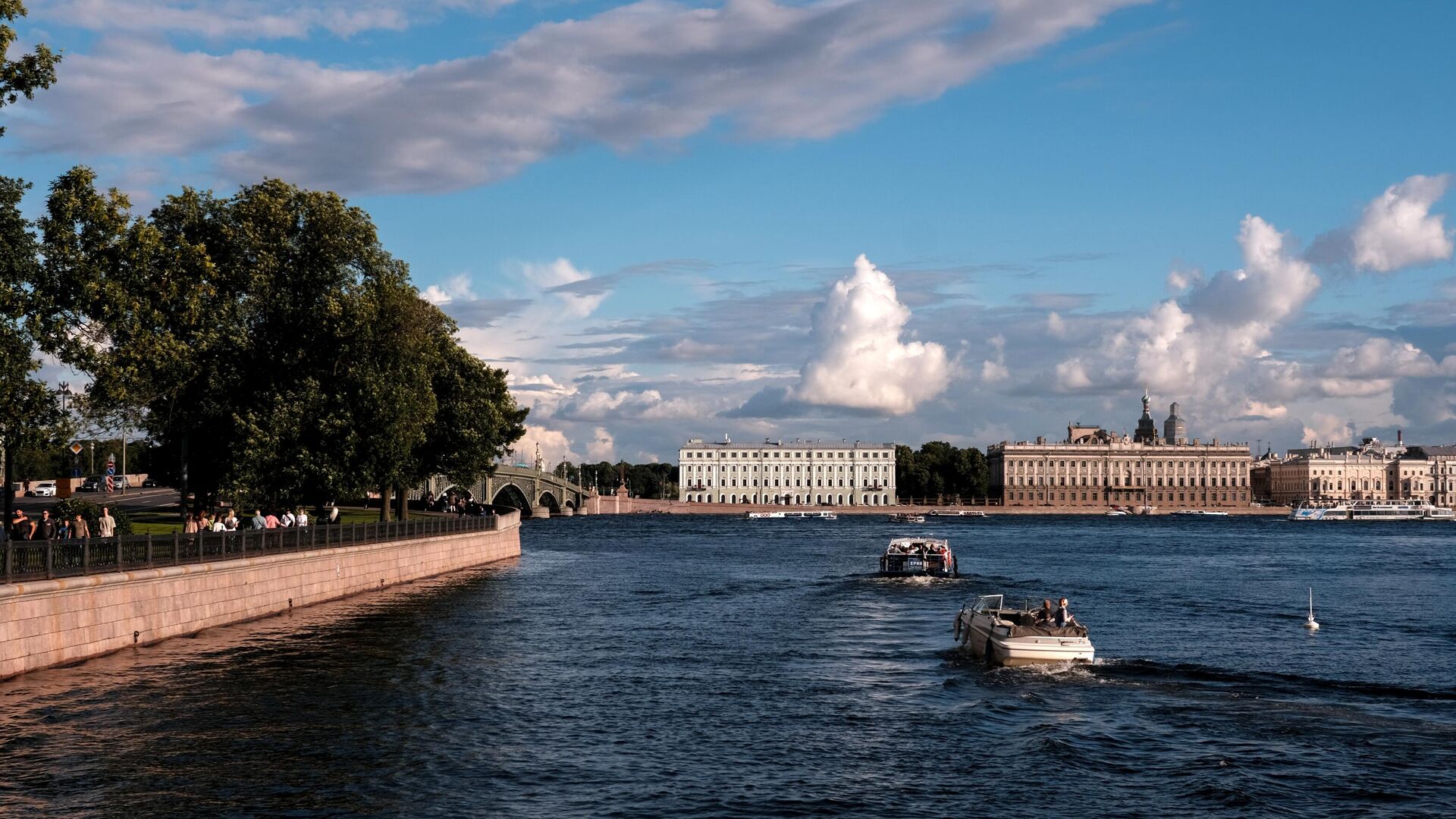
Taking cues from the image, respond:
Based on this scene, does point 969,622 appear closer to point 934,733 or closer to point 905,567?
point 934,733

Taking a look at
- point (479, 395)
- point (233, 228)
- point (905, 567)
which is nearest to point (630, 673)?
point (233, 228)

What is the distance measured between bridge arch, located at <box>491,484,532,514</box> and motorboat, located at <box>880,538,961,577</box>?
359 feet

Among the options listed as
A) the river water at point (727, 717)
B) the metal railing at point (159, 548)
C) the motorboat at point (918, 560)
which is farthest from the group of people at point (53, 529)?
the motorboat at point (918, 560)

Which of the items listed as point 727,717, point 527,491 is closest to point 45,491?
point 527,491

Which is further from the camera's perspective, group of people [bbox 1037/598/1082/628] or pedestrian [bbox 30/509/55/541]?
group of people [bbox 1037/598/1082/628]

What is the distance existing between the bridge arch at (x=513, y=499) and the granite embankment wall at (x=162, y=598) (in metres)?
121

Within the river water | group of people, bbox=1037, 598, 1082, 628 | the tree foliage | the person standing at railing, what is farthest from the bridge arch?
group of people, bbox=1037, 598, 1082, 628

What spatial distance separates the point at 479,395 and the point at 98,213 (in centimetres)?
4152

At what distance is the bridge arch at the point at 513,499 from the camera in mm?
175600

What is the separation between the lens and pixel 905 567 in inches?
2822

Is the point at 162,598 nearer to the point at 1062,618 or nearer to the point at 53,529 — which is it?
the point at 53,529

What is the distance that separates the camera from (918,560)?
228 ft

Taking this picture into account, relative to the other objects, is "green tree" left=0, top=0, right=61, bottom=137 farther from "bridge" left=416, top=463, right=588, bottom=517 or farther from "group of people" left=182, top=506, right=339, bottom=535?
"bridge" left=416, top=463, right=588, bottom=517

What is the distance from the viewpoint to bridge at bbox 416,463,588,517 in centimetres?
15888
